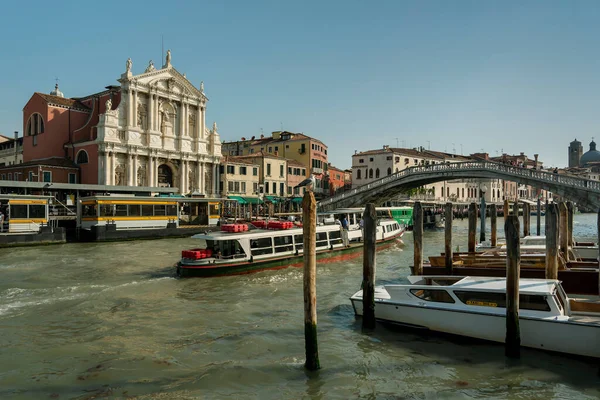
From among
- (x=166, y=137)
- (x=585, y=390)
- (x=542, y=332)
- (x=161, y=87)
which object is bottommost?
(x=585, y=390)

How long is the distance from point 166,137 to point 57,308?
2846 cm

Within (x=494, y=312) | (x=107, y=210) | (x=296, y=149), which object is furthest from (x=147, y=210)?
(x=296, y=149)

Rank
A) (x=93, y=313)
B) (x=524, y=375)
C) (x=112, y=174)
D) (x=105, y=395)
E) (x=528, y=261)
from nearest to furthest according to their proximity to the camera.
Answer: (x=105, y=395)
(x=524, y=375)
(x=93, y=313)
(x=528, y=261)
(x=112, y=174)

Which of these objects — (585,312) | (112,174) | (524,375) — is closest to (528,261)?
(585,312)

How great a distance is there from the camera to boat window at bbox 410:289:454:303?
8.95 m

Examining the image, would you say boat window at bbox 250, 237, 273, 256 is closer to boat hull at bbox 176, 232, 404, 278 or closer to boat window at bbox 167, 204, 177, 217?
boat hull at bbox 176, 232, 404, 278

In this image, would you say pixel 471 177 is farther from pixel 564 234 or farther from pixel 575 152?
pixel 575 152

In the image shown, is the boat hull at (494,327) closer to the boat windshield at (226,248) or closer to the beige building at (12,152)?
the boat windshield at (226,248)

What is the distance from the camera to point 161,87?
37094mm

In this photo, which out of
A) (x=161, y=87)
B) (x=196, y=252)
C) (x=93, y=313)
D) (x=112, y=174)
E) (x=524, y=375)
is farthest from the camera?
(x=161, y=87)

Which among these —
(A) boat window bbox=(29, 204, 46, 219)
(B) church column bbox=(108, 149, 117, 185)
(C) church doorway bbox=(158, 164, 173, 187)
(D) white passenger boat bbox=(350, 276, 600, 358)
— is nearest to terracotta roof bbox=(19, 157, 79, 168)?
(B) church column bbox=(108, 149, 117, 185)

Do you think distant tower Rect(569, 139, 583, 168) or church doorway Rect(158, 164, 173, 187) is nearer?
church doorway Rect(158, 164, 173, 187)

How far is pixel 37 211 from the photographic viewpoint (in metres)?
23.3

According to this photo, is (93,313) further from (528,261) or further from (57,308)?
(528,261)
